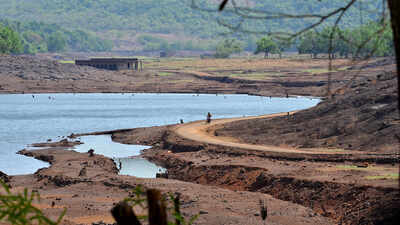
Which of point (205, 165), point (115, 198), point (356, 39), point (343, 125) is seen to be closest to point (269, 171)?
point (205, 165)

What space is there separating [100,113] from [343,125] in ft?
188

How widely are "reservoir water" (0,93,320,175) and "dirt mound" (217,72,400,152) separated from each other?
11088 millimetres

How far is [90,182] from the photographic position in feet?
137

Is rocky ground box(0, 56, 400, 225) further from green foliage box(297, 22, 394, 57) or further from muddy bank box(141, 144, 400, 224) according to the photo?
green foliage box(297, 22, 394, 57)

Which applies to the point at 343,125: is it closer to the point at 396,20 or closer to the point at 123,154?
the point at 123,154

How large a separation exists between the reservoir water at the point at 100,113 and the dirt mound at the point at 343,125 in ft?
36.4

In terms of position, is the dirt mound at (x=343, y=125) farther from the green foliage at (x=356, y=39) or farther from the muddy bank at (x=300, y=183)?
the muddy bank at (x=300, y=183)

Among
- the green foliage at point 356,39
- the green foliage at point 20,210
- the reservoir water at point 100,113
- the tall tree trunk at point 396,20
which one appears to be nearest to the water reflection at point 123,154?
the reservoir water at point 100,113

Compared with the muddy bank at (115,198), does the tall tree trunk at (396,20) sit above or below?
above

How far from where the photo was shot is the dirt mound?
52625 millimetres

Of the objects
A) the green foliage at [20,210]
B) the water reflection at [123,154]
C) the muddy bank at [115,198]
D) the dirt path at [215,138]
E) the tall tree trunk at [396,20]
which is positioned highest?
the tall tree trunk at [396,20]

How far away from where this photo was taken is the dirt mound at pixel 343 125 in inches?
2072

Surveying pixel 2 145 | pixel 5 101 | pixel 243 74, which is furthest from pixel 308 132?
pixel 243 74

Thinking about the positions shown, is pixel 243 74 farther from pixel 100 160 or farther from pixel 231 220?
pixel 231 220
